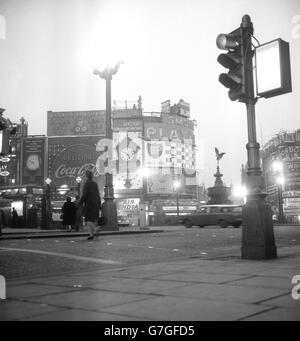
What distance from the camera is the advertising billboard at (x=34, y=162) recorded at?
204 feet

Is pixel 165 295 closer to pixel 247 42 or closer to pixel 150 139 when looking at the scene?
pixel 247 42

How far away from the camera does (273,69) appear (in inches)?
234

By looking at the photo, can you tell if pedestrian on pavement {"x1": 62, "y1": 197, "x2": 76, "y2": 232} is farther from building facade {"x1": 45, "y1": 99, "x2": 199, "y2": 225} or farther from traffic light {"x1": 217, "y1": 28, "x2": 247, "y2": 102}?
building facade {"x1": 45, "y1": 99, "x2": 199, "y2": 225}

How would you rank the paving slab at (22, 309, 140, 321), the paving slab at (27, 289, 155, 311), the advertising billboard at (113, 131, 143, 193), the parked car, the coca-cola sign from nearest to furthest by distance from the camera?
the paving slab at (22, 309, 140, 321) → the paving slab at (27, 289, 155, 311) → the parked car → the coca-cola sign → the advertising billboard at (113, 131, 143, 193)

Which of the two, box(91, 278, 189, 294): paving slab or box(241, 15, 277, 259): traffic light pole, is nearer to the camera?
box(91, 278, 189, 294): paving slab

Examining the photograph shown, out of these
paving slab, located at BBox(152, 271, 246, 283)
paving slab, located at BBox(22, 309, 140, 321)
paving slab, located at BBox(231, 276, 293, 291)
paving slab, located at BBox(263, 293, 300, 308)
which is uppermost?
paving slab, located at BBox(22, 309, 140, 321)

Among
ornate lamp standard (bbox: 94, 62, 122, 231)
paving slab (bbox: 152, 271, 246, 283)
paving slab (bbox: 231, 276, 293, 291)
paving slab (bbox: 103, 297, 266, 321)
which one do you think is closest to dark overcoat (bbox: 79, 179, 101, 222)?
ornate lamp standard (bbox: 94, 62, 122, 231)

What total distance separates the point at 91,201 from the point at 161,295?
27.6 feet

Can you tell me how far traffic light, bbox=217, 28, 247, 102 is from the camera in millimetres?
6270

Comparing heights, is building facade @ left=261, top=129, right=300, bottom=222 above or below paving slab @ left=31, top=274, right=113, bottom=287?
above

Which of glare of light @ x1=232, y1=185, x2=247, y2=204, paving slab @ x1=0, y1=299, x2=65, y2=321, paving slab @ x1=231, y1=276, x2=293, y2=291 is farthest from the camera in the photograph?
glare of light @ x1=232, y1=185, x2=247, y2=204

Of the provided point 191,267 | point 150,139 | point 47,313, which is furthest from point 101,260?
point 150,139

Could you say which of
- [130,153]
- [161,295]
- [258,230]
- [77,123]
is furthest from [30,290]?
[130,153]
